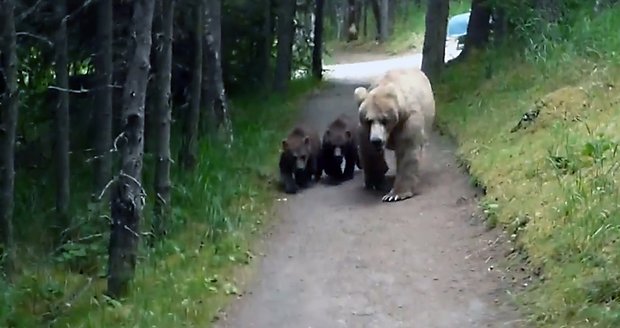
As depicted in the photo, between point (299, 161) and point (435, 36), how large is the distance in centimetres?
664

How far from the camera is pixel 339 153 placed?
39.7 ft

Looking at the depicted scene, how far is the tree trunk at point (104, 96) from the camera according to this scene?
33.0 feet

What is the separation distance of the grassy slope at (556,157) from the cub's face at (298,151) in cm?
190

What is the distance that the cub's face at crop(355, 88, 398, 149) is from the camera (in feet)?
34.2

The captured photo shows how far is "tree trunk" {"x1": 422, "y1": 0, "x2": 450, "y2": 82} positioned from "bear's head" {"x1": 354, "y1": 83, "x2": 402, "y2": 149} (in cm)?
663

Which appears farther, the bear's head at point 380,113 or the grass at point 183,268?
the bear's head at point 380,113

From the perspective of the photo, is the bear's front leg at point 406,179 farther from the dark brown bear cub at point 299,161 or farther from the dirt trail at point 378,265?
the dark brown bear cub at point 299,161

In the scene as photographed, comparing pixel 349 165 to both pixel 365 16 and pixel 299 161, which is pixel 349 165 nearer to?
pixel 299 161

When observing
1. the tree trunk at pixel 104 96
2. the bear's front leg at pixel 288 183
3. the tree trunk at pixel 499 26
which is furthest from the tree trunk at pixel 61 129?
the tree trunk at pixel 499 26

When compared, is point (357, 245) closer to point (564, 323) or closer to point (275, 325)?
point (275, 325)

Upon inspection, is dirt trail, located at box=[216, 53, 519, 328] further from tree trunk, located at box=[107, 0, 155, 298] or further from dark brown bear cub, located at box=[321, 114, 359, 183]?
tree trunk, located at box=[107, 0, 155, 298]

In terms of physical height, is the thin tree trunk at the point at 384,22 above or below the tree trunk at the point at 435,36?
below

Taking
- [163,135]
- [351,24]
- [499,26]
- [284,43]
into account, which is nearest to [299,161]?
[163,135]

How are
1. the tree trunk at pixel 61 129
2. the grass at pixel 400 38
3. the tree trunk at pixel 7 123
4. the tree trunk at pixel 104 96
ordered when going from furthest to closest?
the grass at pixel 400 38 → the tree trunk at pixel 104 96 → the tree trunk at pixel 61 129 → the tree trunk at pixel 7 123
